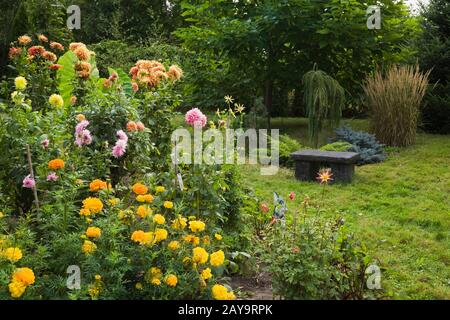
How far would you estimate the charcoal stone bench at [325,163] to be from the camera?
6.73m

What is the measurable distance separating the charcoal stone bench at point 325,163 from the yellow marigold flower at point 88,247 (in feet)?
14.7

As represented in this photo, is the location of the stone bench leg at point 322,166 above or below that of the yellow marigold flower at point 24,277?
below

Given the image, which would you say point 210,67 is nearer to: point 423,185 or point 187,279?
point 423,185

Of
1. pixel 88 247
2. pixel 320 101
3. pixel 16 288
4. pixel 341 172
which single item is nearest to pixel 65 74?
pixel 341 172

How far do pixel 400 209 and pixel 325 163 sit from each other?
1.66 meters

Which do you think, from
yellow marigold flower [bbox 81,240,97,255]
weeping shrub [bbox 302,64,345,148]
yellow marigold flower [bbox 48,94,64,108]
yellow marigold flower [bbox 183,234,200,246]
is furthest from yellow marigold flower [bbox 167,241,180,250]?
weeping shrub [bbox 302,64,345,148]

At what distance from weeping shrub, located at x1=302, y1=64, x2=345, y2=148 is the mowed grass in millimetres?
1191

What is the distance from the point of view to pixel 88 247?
2621mm

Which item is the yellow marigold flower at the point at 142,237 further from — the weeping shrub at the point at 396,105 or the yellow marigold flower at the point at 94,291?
the weeping shrub at the point at 396,105

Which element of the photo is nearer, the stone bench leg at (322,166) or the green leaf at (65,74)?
the green leaf at (65,74)

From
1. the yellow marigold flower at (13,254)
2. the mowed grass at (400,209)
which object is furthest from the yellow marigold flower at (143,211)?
the mowed grass at (400,209)

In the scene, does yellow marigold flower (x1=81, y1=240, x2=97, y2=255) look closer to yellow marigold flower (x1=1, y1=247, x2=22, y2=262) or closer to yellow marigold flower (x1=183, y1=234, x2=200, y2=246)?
yellow marigold flower (x1=1, y1=247, x2=22, y2=262)

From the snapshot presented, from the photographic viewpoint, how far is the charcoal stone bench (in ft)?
22.1
